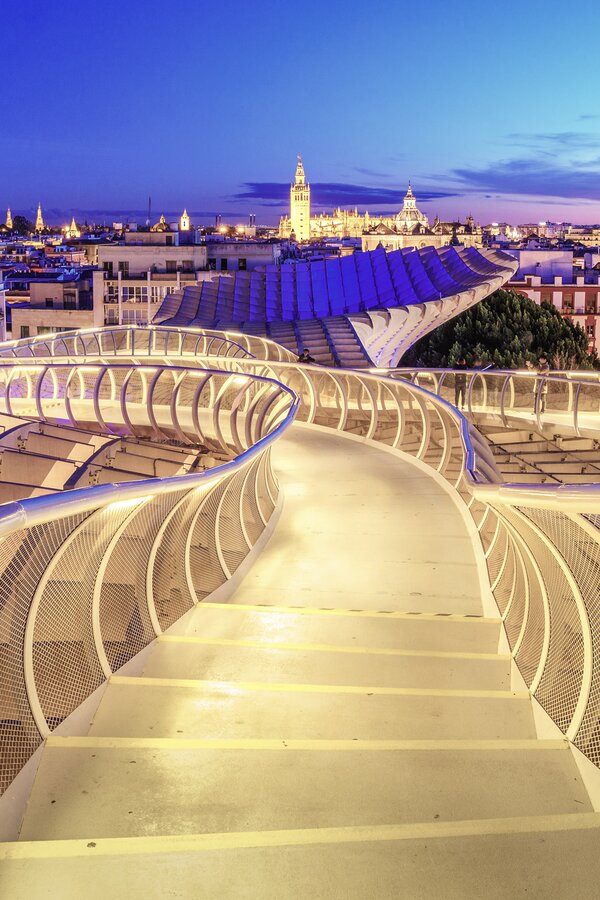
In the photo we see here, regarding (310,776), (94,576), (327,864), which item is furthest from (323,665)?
(327,864)

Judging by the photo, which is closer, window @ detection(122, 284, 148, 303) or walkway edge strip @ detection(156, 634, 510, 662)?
walkway edge strip @ detection(156, 634, 510, 662)

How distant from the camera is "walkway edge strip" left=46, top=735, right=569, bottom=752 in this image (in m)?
4.12

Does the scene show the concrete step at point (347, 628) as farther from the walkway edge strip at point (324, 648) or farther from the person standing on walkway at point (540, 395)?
the person standing on walkway at point (540, 395)

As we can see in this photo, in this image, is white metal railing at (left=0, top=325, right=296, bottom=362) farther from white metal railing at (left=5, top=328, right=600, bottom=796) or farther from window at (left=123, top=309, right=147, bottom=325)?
window at (left=123, top=309, right=147, bottom=325)

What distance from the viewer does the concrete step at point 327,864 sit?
311 cm

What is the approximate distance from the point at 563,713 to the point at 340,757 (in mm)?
1022

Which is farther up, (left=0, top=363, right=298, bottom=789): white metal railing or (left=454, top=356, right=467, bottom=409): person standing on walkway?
(left=0, top=363, right=298, bottom=789): white metal railing

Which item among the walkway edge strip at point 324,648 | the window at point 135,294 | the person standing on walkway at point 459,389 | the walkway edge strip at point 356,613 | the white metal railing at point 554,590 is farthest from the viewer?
the window at point 135,294

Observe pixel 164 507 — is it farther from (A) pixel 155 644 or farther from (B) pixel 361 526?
(B) pixel 361 526

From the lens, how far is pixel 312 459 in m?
13.4

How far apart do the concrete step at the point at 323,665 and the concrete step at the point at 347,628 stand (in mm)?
392

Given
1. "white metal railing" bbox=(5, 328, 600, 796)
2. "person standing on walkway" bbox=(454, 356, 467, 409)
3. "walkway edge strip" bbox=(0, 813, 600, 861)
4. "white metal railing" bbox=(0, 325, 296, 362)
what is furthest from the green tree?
"walkway edge strip" bbox=(0, 813, 600, 861)

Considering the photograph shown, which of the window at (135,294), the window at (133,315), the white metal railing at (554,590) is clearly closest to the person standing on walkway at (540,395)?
the white metal railing at (554,590)

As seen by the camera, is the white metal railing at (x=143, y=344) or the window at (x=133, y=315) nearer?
the white metal railing at (x=143, y=344)
